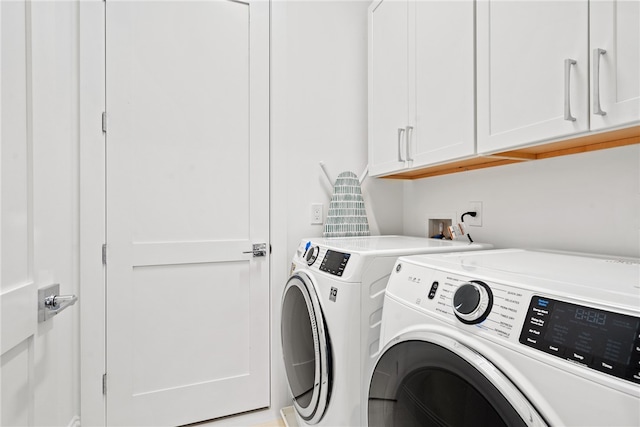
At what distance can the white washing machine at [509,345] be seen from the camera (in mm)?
491

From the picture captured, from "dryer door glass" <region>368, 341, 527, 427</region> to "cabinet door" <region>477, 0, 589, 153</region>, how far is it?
722mm

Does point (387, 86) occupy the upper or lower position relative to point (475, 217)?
upper

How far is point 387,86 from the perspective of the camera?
1.73m

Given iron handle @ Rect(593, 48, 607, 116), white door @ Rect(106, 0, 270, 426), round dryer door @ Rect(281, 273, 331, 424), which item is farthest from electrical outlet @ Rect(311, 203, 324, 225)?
iron handle @ Rect(593, 48, 607, 116)

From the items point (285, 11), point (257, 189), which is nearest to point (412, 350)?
point (257, 189)

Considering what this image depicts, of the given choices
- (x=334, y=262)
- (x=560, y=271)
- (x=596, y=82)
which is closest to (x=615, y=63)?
(x=596, y=82)

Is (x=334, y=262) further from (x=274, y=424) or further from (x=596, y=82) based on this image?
(x=274, y=424)

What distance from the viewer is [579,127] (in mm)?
909

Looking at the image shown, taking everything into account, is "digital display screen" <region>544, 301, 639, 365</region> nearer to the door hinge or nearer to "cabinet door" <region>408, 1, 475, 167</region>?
"cabinet door" <region>408, 1, 475, 167</region>

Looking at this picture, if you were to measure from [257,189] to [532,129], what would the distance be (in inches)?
49.8

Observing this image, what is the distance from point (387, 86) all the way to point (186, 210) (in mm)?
1191

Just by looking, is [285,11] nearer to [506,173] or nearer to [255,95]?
[255,95]

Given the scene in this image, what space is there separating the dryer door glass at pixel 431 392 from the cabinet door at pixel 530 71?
0.72m

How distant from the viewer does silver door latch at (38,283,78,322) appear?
2.92 ft
